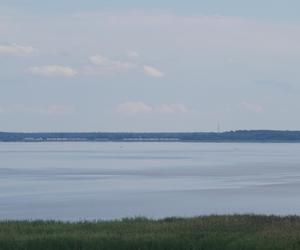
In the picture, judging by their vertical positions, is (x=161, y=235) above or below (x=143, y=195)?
above

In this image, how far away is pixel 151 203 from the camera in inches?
1065

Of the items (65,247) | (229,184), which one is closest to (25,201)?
(229,184)

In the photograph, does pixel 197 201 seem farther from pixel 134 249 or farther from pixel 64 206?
pixel 134 249

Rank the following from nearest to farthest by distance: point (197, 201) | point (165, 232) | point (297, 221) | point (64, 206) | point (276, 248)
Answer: point (276, 248) < point (165, 232) < point (297, 221) < point (64, 206) < point (197, 201)

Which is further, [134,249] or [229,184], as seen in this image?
[229,184]

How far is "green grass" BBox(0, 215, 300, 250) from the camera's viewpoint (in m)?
12.3

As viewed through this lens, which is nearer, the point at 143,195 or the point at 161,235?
the point at 161,235

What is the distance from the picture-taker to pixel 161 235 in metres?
12.8

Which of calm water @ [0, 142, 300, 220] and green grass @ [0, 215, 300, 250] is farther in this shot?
calm water @ [0, 142, 300, 220]

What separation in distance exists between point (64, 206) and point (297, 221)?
41.4 feet

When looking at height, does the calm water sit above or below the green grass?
below

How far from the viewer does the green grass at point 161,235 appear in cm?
1227

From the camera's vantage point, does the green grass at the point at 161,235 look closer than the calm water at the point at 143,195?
Yes

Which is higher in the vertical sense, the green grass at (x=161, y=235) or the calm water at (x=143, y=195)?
the green grass at (x=161, y=235)
